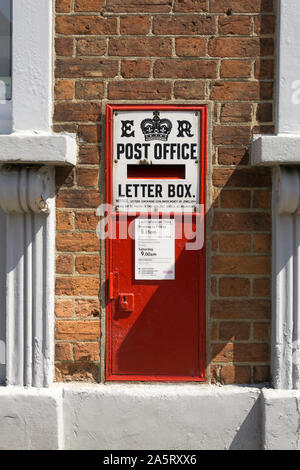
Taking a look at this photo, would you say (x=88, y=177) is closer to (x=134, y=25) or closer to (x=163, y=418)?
(x=134, y=25)

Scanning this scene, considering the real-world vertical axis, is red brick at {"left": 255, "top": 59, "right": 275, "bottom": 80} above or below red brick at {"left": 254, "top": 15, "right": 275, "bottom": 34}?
below

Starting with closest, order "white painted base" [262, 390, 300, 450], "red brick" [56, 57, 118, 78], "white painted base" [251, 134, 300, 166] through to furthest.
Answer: "white painted base" [251, 134, 300, 166] < "white painted base" [262, 390, 300, 450] < "red brick" [56, 57, 118, 78]

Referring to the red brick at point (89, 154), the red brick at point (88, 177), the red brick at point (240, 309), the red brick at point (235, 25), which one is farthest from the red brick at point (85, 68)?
the red brick at point (240, 309)

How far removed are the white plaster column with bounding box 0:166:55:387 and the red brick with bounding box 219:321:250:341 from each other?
92 centimetres

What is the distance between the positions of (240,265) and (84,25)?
5.01ft

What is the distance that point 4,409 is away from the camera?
239cm

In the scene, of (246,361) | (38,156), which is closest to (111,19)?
(38,156)

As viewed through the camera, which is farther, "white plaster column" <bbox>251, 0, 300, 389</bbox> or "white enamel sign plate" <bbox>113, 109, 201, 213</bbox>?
"white enamel sign plate" <bbox>113, 109, 201, 213</bbox>

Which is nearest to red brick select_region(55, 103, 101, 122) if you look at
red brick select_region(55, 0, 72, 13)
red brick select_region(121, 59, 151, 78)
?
red brick select_region(121, 59, 151, 78)

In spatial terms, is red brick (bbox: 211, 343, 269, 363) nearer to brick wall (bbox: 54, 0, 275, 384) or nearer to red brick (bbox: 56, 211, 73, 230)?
brick wall (bbox: 54, 0, 275, 384)

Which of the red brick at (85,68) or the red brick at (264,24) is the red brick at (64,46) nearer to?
the red brick at (85,68)

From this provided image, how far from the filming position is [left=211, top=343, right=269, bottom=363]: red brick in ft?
8.11

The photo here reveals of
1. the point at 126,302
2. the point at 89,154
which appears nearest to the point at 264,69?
the point at 89,154

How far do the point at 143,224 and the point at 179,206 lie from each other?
0.22 metres
